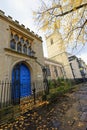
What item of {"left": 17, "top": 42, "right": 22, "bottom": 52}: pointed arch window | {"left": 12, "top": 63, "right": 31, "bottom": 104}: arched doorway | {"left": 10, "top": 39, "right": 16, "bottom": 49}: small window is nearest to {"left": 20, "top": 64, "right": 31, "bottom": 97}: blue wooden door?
{"left": 12, "top": 63, "right": 31, "bottom": 104}: arched doorway

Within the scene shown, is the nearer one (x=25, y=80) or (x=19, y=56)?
(x=19, y=56)

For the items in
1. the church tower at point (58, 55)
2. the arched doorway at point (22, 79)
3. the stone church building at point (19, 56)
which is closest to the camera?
the stone church building at point (19, 56)

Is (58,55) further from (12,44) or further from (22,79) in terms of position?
(22,79)

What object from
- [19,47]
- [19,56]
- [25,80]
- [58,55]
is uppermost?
[58,55]

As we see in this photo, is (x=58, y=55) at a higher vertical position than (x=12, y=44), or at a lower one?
higher

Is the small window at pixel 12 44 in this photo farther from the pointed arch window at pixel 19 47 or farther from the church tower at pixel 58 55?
the church tower at pixel 58 55

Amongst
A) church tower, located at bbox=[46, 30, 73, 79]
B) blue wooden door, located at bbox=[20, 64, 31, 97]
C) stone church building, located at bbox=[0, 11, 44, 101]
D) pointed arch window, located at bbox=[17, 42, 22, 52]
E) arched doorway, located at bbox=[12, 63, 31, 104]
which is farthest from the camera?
church tower, located at bbox=[46, 30, 73, 79]

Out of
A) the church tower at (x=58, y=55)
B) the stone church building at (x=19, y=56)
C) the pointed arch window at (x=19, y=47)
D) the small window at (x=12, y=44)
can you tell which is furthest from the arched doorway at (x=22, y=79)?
the church tower at (x=58, y=55)

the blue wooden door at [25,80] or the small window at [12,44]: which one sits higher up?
the small window at [12,44]

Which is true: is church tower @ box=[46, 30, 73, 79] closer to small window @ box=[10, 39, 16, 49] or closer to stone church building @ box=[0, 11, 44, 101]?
stone church building @ box=[0, 11, 44, 101]

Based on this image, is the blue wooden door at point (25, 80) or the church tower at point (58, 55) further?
the church tower at point (58, 55)

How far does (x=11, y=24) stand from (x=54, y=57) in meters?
21.5

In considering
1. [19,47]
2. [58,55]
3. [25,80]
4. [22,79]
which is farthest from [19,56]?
[58,55]

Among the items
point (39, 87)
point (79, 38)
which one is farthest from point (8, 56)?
point (79, 38)
